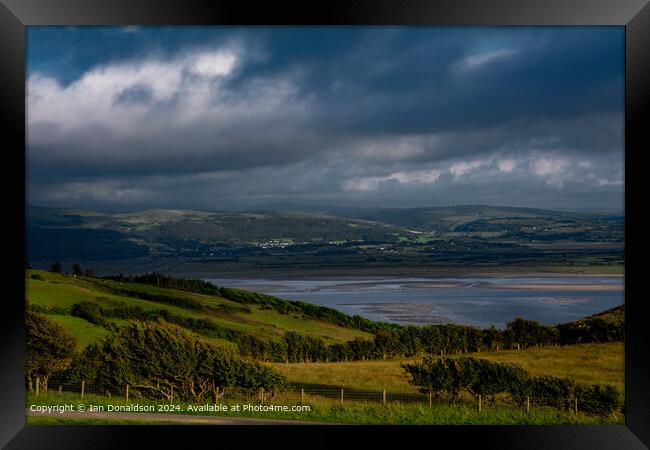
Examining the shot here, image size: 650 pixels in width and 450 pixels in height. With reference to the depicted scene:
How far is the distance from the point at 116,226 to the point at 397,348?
409cm

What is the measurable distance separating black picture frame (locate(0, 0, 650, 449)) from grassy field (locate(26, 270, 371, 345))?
1.82 meters

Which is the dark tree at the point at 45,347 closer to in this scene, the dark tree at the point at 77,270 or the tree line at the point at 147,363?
the tree line at the point at 147,363

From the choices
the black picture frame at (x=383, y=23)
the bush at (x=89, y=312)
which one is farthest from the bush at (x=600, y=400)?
the bush at (x=89, y=312)

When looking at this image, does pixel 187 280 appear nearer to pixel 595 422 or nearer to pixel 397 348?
pixel 397 348

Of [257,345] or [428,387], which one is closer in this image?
[428,387]

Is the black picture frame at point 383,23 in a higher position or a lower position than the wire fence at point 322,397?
higher

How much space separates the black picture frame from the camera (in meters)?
5.00

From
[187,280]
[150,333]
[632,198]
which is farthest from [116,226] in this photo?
[632,198]

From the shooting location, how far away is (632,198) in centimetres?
520

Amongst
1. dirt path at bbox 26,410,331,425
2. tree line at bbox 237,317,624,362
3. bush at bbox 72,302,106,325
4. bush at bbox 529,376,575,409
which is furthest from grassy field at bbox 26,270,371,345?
bush at bbox 529,376,575,409

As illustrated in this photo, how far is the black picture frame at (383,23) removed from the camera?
5.00 m

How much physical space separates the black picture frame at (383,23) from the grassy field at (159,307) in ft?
5.97

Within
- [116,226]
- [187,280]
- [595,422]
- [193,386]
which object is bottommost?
[595,422]

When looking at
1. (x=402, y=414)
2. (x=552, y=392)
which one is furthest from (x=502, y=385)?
(x=402, y=414)
